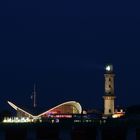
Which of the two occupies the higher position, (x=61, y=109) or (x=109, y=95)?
(x=109, y=95)

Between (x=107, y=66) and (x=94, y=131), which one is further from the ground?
(x=107, y=66)

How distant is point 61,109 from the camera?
290 feet

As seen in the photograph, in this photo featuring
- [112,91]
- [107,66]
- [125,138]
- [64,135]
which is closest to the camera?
Result: [125,138]

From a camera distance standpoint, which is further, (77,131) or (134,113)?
(134,113)

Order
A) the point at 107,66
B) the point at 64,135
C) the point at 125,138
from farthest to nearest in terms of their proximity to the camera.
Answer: the point at 107,66
the point at 64,135
the point at 125,138

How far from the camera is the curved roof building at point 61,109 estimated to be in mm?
85387

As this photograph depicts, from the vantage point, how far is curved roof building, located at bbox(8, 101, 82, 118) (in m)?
85.4

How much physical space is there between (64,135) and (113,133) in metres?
5.37

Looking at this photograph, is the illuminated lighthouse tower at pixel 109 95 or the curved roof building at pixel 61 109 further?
the curved roof building at pixel 61 109

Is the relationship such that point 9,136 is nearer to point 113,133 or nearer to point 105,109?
point 113,133

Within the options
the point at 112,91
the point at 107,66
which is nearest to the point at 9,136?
the point at 112,91

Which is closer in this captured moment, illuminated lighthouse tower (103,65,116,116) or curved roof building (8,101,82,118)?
illuminated lighthouse tower (103,65,116,116)

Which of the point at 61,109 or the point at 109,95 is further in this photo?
the point at 61,109

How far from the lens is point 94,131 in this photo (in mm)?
51625
